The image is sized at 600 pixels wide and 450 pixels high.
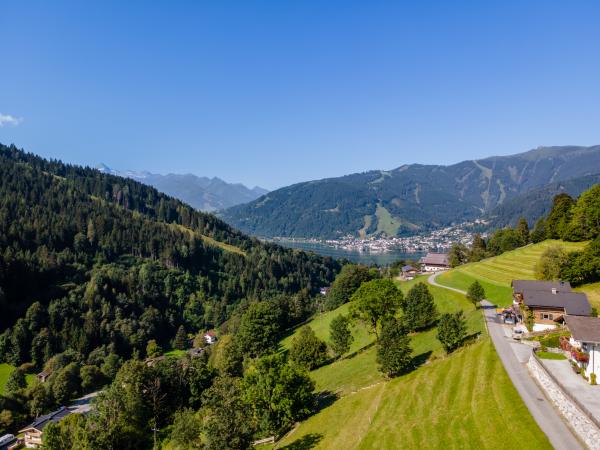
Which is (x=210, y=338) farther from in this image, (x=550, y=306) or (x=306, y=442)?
(x=550, y=306)

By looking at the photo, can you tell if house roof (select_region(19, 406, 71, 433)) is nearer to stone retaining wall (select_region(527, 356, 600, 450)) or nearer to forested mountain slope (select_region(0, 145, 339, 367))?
forested mountain slope (select_region(0, 145, 339, 367))

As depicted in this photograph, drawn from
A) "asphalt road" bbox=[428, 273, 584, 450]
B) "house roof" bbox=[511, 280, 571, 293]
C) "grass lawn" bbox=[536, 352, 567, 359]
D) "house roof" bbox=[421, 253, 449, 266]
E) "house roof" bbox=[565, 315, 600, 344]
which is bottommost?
"house roof" bbox=[421, 253, 449, 266]

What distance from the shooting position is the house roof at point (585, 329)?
1182 inches

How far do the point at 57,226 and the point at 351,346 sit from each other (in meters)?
150

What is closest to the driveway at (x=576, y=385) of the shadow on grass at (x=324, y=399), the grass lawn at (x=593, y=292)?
the shadow on grass at (x=324, y=399)

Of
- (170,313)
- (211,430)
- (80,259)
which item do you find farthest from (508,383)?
(80,259)

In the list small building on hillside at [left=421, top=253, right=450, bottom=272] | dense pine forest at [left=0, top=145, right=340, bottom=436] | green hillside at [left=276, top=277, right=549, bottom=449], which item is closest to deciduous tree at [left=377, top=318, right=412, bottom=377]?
green hillside at [left=276, top=277, right=549, bottom=449]

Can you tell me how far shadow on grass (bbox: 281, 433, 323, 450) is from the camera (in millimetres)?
34312

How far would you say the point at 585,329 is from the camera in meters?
31.4

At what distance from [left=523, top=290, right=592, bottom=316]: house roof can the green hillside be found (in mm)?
7642

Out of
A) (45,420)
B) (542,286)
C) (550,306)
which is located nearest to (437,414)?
(550,306)

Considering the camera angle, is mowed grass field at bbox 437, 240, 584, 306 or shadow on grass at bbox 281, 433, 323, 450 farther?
mowed grass field at bbox 437, 240, 584, 306

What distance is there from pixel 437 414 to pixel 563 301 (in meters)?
28.1

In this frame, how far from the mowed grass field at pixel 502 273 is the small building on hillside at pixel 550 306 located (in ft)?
43.6
